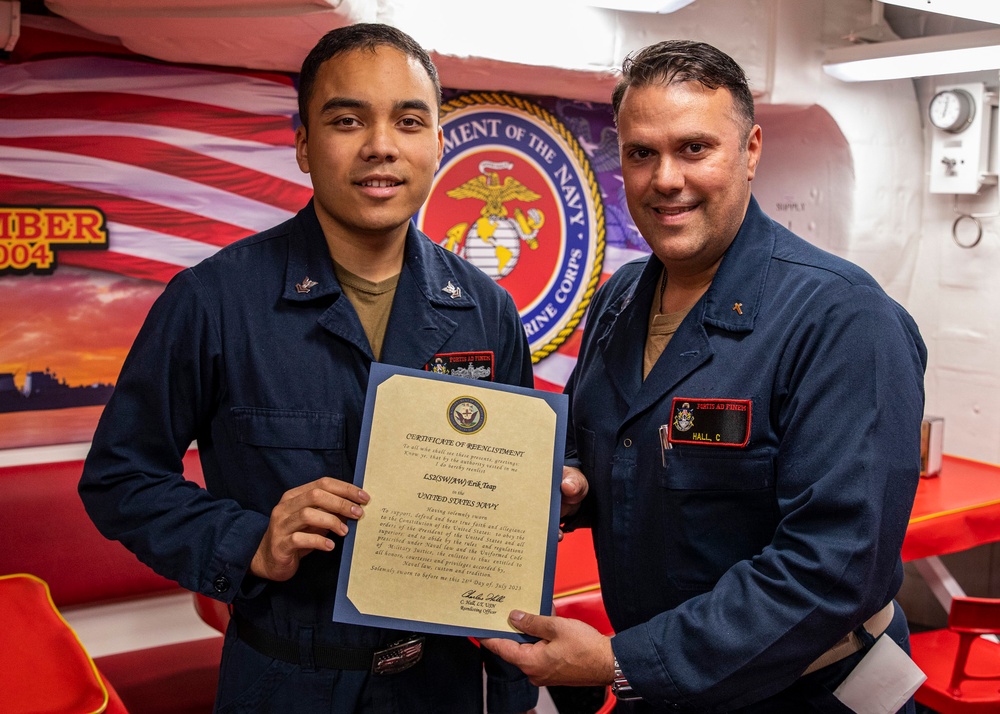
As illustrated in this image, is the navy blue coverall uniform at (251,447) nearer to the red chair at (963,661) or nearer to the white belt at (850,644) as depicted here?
the white belt at (850,644)

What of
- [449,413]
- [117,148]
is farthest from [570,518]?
[117,148]

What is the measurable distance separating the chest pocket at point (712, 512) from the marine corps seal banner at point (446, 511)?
24 centimetres

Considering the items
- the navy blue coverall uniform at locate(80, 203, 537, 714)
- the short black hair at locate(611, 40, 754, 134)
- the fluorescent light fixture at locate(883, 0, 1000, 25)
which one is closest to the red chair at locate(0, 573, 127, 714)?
the navy blue coverall uniform at locate(80, 203, 537, 714)

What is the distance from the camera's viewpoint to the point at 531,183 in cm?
414

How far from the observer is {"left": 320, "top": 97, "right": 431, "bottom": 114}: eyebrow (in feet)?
5.56

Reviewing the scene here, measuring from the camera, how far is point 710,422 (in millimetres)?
1606

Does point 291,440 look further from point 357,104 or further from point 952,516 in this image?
point 952,516

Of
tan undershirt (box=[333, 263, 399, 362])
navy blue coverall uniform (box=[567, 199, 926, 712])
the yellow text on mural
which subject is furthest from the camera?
the yellow text on mural

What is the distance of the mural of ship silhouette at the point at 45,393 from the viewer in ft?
10.2

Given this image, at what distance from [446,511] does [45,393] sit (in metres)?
2.20

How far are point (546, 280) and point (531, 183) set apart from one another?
444 mm

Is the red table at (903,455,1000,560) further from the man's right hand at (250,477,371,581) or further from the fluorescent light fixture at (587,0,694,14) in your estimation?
the man's right hand at (250,477,371,581)

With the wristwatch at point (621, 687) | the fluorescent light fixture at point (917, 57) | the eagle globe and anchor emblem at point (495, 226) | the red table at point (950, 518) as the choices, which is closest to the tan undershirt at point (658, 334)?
the wristwatch at point (621, 687)

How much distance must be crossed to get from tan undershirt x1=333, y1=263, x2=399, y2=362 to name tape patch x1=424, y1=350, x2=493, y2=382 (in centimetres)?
12
